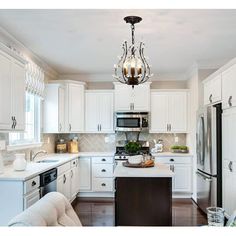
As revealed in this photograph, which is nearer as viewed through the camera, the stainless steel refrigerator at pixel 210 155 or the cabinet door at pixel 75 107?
the stainless steel refrigerator at pixel 210 155

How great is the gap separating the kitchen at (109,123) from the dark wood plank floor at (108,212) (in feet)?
0.19

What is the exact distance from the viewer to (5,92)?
3152 mm

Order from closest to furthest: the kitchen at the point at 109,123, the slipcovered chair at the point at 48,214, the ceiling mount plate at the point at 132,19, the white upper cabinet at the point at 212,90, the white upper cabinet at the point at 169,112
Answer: the slipcovered chair at the point at 48,214
the ceiling mount plate at the point at 132,19
the kitchen at the point at 109,123
the white upper cabinet at the point at 212,90
the white upper cabinet at the point at 169,112

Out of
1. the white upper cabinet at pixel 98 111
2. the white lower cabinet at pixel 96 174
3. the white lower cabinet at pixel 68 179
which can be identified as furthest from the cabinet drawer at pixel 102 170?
the white upper cabinet at pixel 98 111

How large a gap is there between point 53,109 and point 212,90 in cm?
292

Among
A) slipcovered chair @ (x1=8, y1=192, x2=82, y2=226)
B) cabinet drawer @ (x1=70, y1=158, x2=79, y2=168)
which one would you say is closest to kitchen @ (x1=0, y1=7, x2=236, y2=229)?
Answer: cabinet drawer @ (x1=70, y1=158, x2=79, y2=168)

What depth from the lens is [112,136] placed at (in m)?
6.49

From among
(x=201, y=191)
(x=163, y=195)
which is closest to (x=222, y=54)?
(x=201, y=191)

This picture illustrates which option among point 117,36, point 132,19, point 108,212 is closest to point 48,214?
point 132,19

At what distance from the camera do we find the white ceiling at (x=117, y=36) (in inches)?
126

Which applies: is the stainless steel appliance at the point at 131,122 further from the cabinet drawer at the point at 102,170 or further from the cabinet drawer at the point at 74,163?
the cabinet drawer at the point at 74,163

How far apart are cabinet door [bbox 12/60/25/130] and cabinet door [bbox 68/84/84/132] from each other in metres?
2.37

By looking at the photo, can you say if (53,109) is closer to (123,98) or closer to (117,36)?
(123,98)
